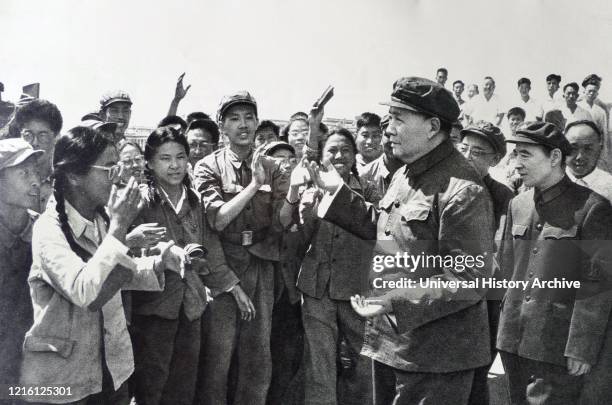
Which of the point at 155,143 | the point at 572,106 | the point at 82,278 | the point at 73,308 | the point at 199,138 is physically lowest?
the point at 73,308

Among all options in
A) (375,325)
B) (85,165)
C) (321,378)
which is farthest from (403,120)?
(321,378)

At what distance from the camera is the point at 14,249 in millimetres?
2752

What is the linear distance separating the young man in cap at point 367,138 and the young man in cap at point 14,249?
2.63 metres

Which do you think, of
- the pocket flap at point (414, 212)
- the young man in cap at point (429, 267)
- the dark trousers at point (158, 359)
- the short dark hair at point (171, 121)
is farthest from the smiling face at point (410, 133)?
the short dark hair at point (171, 121)

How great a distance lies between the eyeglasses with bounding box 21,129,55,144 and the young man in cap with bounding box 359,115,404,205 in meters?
2.12

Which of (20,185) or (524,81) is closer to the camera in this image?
(20,185)

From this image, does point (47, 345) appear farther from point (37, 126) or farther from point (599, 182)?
point (599, 182)

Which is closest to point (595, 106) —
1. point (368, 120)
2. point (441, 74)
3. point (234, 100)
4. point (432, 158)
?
point (441, 74)

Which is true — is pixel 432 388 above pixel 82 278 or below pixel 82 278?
below

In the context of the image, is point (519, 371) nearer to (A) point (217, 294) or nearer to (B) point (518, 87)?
(A) point (217, 294)

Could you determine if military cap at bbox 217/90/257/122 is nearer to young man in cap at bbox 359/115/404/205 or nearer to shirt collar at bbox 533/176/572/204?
young man in cap at bbox 359/115/404/205

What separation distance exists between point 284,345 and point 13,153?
2.14 meters

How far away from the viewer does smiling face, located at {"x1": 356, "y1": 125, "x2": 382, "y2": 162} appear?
482 centimetres

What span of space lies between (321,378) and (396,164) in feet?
5.21
